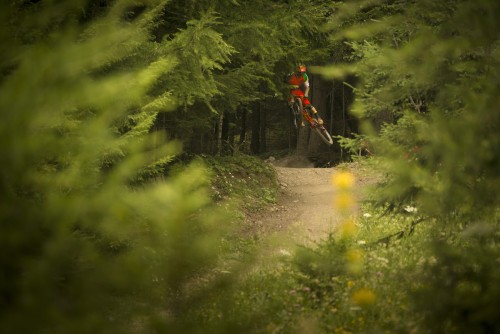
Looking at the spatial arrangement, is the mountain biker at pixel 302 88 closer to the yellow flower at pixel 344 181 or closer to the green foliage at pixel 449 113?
the yellow flower at pixel 344 181

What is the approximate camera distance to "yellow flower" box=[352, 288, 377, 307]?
5314mm

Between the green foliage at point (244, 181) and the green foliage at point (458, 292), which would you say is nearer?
the green foliage at point (458, 292)

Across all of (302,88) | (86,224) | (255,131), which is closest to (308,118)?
(302,88)

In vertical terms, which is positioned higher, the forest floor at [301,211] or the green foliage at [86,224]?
the green foliage at [86,224]

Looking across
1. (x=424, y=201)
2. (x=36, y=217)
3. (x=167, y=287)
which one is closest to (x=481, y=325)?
(x=424, y=201)

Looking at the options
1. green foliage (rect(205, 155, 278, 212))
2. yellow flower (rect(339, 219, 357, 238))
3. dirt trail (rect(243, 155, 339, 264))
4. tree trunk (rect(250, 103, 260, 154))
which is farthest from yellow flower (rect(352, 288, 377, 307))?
tree trunk (rect(250, 103, 260, 154))

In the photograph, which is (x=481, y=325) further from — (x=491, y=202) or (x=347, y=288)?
(x=347, y=288)

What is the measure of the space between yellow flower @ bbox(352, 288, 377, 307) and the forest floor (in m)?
1.94

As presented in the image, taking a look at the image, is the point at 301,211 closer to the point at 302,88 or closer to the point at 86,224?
the point at 302,88

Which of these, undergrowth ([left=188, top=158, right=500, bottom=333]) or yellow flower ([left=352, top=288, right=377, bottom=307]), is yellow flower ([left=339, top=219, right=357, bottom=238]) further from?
yellow flower ([left=352, top=288, right=377, bottom=307])

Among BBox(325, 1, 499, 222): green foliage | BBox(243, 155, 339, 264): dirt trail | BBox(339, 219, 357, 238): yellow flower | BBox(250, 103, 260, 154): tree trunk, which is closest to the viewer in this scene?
BBox(325, 1, 499, 222): green foliage

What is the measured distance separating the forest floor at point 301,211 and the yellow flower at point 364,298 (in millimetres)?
1937

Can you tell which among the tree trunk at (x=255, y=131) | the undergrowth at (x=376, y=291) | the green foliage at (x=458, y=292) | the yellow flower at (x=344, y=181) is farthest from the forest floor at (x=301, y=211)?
the tree trunk at (x=255, y=131)

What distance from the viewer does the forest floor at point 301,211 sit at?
34.4 feet
